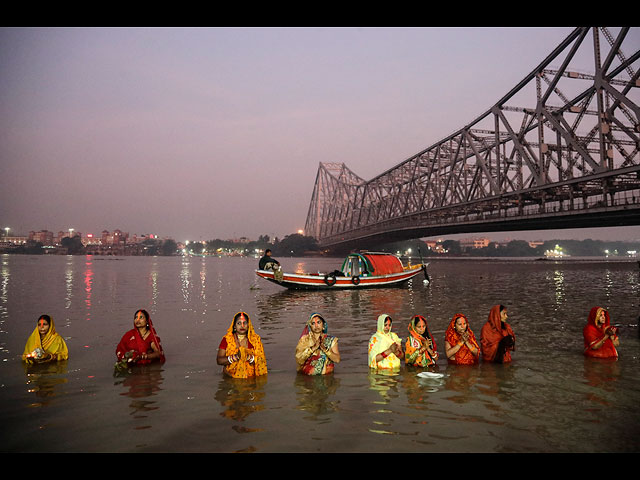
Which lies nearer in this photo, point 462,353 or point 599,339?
point 462,353

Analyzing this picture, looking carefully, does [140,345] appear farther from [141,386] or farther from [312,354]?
[312,354]

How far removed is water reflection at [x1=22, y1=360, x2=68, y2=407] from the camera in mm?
5512

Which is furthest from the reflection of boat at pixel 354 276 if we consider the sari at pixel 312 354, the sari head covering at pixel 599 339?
the sari at pixel 312 354

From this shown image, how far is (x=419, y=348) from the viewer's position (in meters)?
6.55

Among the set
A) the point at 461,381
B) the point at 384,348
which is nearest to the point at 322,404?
the point at 384,348

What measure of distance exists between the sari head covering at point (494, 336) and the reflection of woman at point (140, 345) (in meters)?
5.32

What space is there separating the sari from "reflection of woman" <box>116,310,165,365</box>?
244 cm

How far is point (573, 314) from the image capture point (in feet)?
43.1

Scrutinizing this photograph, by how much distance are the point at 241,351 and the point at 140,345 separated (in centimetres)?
190

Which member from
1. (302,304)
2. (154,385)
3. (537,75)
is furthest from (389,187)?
(154,385)

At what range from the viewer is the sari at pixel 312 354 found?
6062 millimetres
